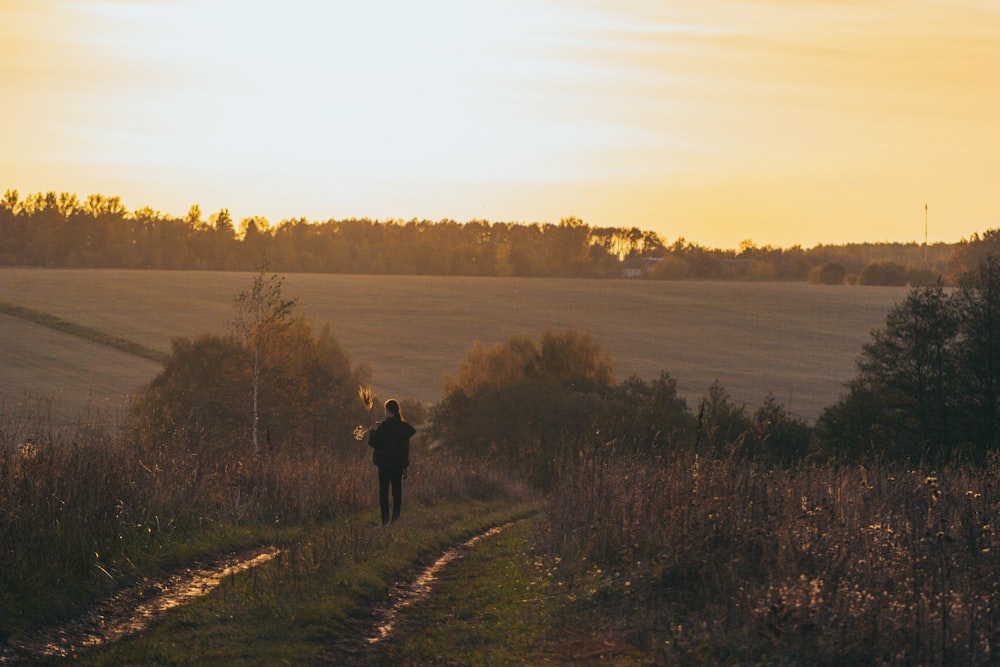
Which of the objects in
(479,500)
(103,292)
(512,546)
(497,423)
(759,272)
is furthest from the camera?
(759,272)

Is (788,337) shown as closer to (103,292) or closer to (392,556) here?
(103,292)

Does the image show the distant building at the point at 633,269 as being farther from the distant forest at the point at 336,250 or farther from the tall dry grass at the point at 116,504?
the tall dry grass at the point at 116,504

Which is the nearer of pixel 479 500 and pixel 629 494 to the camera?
pixel 629 494

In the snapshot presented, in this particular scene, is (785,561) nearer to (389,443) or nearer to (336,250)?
(389,443)

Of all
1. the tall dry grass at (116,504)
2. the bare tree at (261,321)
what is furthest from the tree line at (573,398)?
the tall dry grass at (116,504)

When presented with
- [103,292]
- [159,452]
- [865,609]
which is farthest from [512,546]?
[103,292]

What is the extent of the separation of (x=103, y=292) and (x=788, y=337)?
69290 mm

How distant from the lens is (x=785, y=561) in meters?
9.60

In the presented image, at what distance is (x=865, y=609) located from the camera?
8414 millimetres

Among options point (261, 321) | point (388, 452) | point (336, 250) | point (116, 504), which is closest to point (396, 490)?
point (388, 452)

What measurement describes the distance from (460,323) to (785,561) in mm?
100329

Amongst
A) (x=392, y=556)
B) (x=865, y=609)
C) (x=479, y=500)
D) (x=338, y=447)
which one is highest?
(x=865, y=609)

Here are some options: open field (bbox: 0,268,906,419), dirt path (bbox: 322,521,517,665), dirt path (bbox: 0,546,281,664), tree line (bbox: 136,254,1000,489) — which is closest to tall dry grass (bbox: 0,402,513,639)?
dirt path (bbox: 0,546,281,664)

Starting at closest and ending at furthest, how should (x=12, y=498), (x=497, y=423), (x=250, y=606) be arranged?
(x=250, y=606) < (x=12, y=498) < (x=497, y=423)
